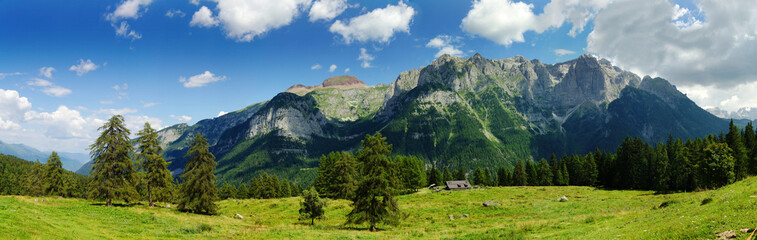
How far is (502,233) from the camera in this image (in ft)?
90.7

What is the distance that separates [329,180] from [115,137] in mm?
52678

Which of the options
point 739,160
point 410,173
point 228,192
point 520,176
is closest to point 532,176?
point 520,176

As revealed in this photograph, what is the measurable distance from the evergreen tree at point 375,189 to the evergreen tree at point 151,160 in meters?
33.3

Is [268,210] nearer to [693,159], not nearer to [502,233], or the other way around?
[502,233]

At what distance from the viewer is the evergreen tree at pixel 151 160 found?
49.2 meters

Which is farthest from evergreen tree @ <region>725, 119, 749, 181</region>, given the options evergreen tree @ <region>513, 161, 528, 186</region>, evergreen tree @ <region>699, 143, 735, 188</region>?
evergreen tree @ <region>513, 161, 528, 186</region>

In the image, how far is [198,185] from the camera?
1870 inches

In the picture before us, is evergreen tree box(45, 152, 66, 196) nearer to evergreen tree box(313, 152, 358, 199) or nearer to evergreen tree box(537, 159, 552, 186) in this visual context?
evergreen tree box(313, 152, 358, 199)

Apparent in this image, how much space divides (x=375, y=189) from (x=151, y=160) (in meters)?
36.9

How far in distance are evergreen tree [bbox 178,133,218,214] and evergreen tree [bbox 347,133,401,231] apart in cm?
2397

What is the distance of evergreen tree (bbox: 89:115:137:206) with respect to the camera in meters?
43.2

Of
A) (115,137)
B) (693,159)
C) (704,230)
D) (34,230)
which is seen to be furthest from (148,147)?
(693,159)

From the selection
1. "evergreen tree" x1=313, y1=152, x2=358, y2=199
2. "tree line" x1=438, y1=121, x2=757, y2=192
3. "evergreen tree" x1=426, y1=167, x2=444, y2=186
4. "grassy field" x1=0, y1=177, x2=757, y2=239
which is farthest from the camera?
"evergreen tree" x1=426, y1=167, x2=444, y2=186

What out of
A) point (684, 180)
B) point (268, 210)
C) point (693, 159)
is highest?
point (693, 159)
